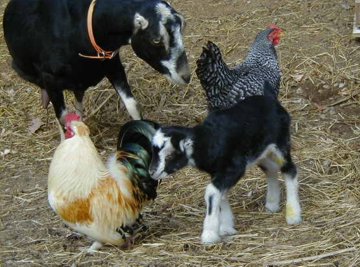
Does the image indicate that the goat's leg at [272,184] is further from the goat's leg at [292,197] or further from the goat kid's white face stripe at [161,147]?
the goat kid's white face stripe at [161,147]

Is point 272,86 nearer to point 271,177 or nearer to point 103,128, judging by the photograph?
point 271,177

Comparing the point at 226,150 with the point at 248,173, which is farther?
the point at 248,173

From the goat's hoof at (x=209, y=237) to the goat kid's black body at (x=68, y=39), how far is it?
5.26 ft

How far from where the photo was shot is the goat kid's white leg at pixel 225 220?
18.0 ft

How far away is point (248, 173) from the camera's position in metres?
6.54

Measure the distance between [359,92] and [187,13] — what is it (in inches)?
109

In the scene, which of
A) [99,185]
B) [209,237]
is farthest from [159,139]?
[209,237]

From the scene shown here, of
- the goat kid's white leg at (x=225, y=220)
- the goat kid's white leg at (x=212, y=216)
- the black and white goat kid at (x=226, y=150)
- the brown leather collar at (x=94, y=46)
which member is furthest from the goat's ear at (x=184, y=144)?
the brown leather collar at (x=94, y=46)

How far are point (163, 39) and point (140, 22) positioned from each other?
0.23 metres

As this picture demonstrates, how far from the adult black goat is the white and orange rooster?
96cm

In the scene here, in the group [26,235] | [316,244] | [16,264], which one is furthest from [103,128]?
[316,244]

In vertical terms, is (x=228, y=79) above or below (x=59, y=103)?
above

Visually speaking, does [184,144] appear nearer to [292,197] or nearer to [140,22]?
[292,197]

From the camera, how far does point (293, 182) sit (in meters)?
5.58
